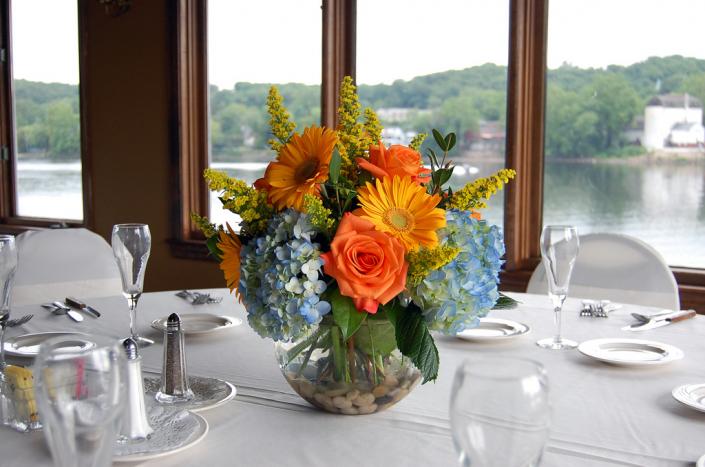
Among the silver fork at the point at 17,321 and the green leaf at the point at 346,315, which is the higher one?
the green leaf at the point at 346,315

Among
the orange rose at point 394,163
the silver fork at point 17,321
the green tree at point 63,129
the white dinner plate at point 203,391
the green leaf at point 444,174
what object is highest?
the green tree at point 63,129

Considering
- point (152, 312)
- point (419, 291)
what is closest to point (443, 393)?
point (419, 291)

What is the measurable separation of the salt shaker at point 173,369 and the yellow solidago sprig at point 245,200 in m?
0.21

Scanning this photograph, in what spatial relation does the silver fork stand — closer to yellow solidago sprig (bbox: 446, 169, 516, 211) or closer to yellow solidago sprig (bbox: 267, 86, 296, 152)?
yellow solidago sprig (bbox: 267, 86, 296, 152)

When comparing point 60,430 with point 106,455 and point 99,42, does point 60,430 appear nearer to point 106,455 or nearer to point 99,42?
point 106,455

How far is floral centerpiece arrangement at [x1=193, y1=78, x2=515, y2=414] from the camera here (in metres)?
1.02

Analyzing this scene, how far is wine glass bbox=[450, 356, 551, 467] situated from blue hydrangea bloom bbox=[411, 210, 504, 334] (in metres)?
0.41

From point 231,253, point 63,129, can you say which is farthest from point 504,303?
point 63,129

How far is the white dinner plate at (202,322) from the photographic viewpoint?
1677mm

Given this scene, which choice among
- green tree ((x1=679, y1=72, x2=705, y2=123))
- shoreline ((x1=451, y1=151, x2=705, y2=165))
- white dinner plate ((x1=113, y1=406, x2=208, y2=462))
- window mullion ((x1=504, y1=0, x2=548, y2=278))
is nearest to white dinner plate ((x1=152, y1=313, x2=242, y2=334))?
white dinner plate ((x1=113, y1=406, x2=208, y2=462))

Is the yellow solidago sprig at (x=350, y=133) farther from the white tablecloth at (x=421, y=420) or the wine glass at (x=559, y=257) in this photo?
the wine glass at (x=559, y=257)

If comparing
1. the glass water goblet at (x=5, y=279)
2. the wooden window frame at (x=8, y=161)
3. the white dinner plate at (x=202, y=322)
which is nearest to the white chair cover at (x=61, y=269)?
the white dinner plate at (x=202, y=322)

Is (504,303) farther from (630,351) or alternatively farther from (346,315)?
(630,351)

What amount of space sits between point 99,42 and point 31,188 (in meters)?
1.19
